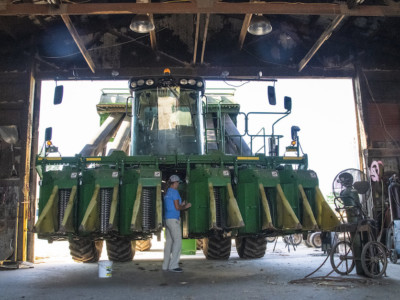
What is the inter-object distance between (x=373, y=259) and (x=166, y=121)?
4.46m

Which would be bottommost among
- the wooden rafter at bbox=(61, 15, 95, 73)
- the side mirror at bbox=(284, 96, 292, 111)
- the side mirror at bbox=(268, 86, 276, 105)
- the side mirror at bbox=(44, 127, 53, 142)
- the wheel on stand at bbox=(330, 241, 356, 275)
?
the wheel on stand at bbox=(330, 241, 356, 275)

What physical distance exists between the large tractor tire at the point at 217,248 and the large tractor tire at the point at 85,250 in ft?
7.55

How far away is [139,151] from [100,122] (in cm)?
446

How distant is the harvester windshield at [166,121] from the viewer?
8547 mm

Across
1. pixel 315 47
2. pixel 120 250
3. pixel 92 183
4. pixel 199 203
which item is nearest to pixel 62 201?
pixel 92 183

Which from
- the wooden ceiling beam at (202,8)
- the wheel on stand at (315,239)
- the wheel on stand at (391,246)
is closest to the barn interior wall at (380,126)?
the wheel on stand at (391,246)

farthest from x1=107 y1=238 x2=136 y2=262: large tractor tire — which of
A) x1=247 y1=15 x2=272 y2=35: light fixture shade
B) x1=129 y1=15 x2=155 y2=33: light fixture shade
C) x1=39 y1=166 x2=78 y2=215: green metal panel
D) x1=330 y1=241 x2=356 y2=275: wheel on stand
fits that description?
x1=247 y1=15 x2=272 y2=35: light fixture shade

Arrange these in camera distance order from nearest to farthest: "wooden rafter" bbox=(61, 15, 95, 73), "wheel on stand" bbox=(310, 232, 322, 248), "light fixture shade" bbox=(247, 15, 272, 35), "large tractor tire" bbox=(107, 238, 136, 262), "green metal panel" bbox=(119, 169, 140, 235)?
1. "green metal panel" bbox=(119, 169, 140, 235)
2. "large tractor tire" bbox=(107, 238, 136, 262)
3. "wooden rafter" bbox=(61, 15, 95, 73)
4. "light fixture shade" bbox=(247, 15, 272, 35)
5. "wheel on stand" bbox=(310, 232, 322, 248)

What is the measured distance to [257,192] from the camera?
664cm

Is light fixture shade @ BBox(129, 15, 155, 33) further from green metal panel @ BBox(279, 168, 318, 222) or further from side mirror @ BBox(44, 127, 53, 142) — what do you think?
green metal panel @ BBox(279, 168, 318, 222)

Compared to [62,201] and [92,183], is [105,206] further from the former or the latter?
[62,201]

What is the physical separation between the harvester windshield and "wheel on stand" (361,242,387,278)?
3603 millimetres

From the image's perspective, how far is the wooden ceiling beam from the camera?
8281 mm

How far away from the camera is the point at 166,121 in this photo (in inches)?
340
